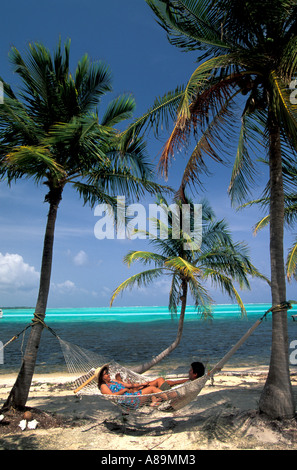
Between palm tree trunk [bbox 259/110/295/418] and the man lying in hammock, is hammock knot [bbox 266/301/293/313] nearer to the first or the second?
palm tree trunk [bbox 259/110/295/418]

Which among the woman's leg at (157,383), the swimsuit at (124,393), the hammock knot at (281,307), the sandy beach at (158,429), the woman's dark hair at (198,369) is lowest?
the sandy beach at (158,429)

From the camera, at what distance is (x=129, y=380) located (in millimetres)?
4883

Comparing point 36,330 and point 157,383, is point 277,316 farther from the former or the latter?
point 36,330

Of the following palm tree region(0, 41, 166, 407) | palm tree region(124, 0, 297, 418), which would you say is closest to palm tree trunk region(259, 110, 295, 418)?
palm tree region(124, 0, 297, 418)

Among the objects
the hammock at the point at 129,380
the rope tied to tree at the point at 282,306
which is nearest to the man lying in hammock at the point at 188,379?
the hammock at the point at 129,380

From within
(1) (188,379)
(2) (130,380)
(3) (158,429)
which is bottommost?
(3) (158,429)

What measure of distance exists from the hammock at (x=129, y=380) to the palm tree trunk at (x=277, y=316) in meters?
0.28

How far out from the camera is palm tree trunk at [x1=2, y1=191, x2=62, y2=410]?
431cm

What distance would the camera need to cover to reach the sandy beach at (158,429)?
11.8 feet

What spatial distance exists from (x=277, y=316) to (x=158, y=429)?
6.73 ft

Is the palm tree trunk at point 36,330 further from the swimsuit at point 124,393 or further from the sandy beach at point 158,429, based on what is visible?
the swimsuit at point 124,393

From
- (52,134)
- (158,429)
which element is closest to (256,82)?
(52,134)

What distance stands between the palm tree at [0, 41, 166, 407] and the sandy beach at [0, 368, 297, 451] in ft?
2.18
